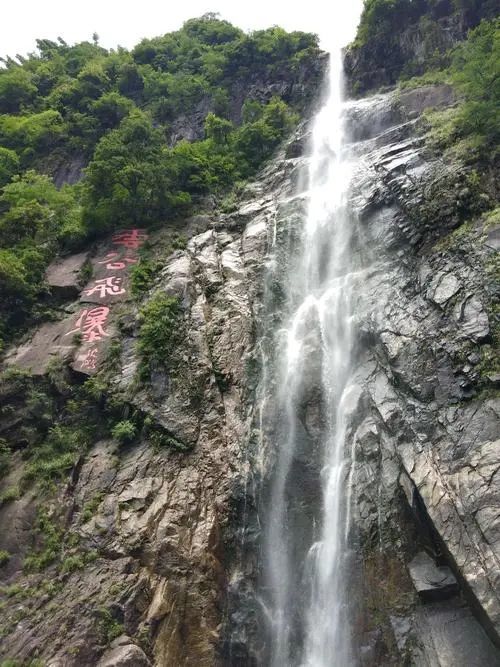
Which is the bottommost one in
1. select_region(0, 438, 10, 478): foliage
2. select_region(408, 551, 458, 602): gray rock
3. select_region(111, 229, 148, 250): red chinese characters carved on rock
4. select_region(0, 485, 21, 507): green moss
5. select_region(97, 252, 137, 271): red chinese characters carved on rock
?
select_region(408, 551, 458, 602): gray rock

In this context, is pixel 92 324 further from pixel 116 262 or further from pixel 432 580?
pixel 432 580

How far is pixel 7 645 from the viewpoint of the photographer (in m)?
8.22

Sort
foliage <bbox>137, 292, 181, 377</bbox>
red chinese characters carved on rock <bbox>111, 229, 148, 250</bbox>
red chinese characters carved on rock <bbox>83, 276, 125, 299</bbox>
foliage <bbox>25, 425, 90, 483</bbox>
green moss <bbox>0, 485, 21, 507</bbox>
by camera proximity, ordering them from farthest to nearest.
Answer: red chinese characters carved on rock <bbox>111, 229, 148, 250</bbox> < red chinese characters carved on rock <bbox>83, 276, 125, 299</bbox> < foliage <bbox>137, 292, 181, 377</bbox> < foliage <bbox>25, 425, 90, 483</bbox> < green moss <bbox>0, 485, 21, 507</bbox>

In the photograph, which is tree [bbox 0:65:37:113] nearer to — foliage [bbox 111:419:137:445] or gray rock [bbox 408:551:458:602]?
foliage [bbox 111:419:137:445]

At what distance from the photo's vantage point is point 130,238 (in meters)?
17.4

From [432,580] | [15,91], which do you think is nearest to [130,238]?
[432,580]

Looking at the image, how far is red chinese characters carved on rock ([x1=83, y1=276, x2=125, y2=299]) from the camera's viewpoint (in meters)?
15.1

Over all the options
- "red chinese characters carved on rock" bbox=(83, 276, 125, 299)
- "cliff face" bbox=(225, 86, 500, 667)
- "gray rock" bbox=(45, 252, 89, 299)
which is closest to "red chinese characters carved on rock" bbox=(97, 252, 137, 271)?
"red chinese characters carved on rock" bbox=(83, 276, 125, 299)

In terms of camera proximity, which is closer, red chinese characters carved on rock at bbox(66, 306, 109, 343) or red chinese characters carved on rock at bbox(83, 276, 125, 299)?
red chinese characters carved on rock at bbox(66, 306, 109, 343)

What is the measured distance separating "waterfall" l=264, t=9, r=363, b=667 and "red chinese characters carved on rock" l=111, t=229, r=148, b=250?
6151 millimetres

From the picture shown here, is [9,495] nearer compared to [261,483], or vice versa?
[9,495]

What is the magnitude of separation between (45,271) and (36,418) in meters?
6.28

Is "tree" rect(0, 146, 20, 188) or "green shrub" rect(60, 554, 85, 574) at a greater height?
"tree" rect(0, 146, 20, 188)

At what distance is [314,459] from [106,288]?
895 centimetres
